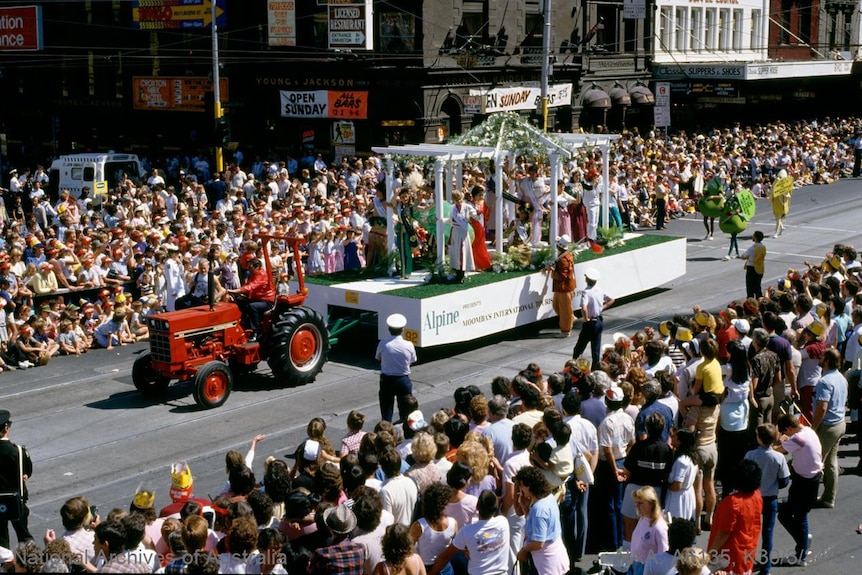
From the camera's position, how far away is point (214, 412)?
15.6 m

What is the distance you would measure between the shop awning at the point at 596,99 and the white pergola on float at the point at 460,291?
68.4 feet

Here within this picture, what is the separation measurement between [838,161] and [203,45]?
76.9 feet

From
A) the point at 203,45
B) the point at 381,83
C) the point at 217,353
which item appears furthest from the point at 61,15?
the point at 217,353

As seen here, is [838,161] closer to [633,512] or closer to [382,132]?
[382,132]

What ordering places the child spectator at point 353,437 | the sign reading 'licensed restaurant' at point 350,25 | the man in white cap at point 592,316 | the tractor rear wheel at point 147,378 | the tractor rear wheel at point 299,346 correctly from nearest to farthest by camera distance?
the child spectator at point 353,437 → the tractor rear wheel at point 147,378 → the tractor rear wheel at point 299,346 → the man in white cap at point 592,316 → the sign reading 'licensed restaurant' at point 350,25

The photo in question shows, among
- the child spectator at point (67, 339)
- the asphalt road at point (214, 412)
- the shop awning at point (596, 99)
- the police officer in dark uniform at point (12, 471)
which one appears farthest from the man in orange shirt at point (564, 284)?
the shop awning at point (596, 99)

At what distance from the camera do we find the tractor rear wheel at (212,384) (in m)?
15.4

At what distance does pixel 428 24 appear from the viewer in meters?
36.1

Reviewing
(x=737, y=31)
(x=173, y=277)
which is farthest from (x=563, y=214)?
(x=737, y=31)

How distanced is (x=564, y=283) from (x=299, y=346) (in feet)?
16.0

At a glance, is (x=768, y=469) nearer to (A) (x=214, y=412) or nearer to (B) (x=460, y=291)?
(A) (x=214, y=412)

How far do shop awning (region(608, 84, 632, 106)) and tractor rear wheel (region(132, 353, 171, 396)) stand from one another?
2985 centimetres

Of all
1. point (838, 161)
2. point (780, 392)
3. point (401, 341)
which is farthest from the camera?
point (838, 161)

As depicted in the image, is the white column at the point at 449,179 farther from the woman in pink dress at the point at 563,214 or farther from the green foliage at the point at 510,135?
the woman in pink dress at the point at 563,214
